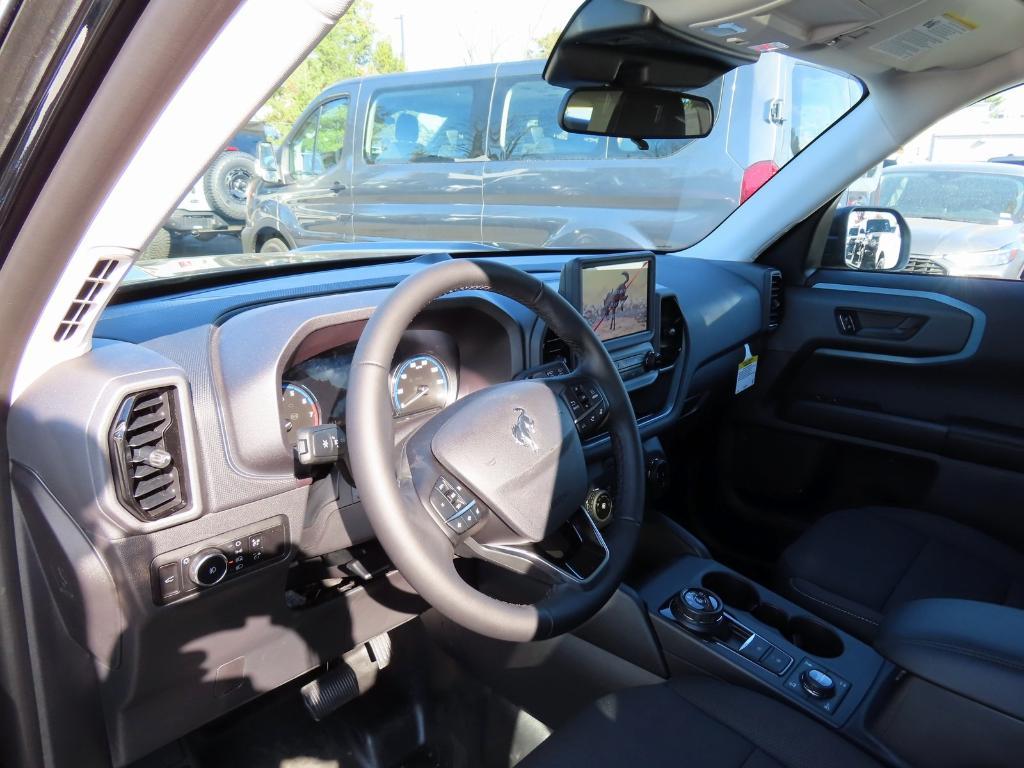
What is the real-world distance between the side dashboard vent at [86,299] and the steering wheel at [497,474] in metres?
0.39

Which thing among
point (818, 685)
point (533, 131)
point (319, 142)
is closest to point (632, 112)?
point (818, 685)

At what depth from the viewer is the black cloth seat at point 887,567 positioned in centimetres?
210

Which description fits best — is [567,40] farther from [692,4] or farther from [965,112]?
[965,112]

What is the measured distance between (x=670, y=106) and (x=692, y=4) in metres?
0.67

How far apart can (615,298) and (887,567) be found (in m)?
1.11

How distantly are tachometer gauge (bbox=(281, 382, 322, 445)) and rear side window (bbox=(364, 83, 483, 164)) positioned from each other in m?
3.69

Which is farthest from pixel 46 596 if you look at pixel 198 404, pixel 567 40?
pixel 567 40

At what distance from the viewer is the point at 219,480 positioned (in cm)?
138

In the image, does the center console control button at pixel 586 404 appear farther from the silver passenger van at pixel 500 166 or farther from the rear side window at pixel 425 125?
the rear side window at pixel 425 125

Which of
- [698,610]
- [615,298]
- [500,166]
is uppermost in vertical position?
[500,166]

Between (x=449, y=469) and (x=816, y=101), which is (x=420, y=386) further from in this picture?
(x=816, y=101)

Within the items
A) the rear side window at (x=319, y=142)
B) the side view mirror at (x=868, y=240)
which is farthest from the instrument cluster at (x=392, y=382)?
A: the rear side window at (x=319, y=142)

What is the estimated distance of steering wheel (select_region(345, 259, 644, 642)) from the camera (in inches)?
47.6

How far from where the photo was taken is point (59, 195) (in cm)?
94
